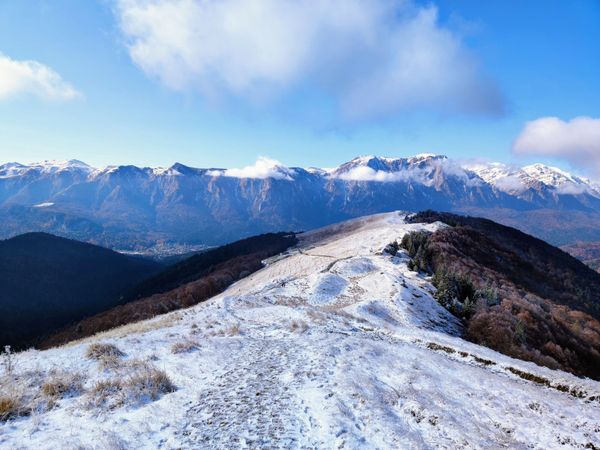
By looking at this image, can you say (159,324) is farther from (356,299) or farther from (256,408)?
(356,299)

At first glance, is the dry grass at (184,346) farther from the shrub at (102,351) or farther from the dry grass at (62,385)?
the dry grass at (62,385)

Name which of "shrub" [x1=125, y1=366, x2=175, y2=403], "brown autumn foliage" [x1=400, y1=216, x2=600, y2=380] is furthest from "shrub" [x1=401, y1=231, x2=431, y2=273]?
"shrub" [x1=125, y1=366, x2=175, y2=403]

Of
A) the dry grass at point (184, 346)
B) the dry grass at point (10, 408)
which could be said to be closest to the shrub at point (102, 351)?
the dry grass at point (184, 346)

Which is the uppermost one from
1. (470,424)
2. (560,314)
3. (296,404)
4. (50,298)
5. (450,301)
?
(296,404)

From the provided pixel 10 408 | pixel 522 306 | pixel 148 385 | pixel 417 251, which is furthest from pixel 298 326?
pixel 417 251

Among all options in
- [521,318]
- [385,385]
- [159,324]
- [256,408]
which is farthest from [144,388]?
[521,318]

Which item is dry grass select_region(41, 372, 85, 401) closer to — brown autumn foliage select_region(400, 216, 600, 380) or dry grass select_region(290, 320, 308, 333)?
dry grass select_region(290, 320, 308, 333)
